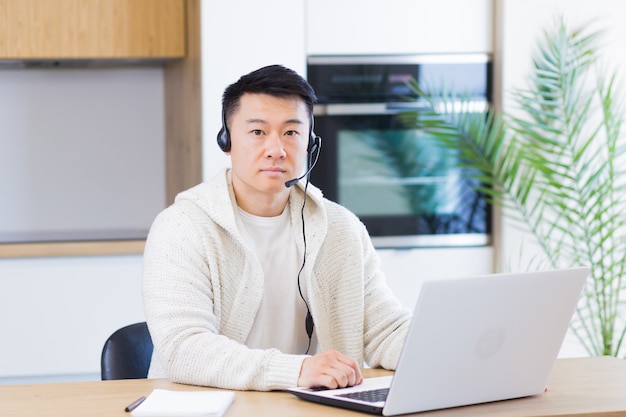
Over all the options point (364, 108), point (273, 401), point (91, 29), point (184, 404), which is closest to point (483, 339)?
point (273, 401)

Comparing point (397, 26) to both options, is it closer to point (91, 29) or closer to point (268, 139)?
point (91, 29)

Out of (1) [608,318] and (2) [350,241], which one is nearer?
(2) [350,241]

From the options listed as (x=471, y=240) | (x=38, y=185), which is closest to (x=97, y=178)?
(x=38, y=185)

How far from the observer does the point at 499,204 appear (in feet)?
12.0

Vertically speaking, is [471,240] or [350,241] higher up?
[350,241]

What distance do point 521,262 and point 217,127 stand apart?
124 cm

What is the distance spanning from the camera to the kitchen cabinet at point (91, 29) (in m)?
3.71

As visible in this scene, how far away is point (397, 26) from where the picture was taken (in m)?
3.76

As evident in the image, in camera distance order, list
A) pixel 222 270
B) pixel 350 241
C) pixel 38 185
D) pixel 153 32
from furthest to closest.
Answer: pixel 38 185, pixel 153 32, pixel 350 241, pixel 222 270

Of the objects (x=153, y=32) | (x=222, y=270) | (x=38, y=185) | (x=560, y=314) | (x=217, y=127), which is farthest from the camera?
(x=38, y=185)

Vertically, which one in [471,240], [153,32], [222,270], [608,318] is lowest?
[608,318]

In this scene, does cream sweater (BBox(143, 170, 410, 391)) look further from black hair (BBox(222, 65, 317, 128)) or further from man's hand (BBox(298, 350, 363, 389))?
black hair (BBox(222, 65, 317, 128))

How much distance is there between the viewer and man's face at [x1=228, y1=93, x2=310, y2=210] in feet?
6.95

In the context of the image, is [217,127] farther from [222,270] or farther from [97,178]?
[222,270]
